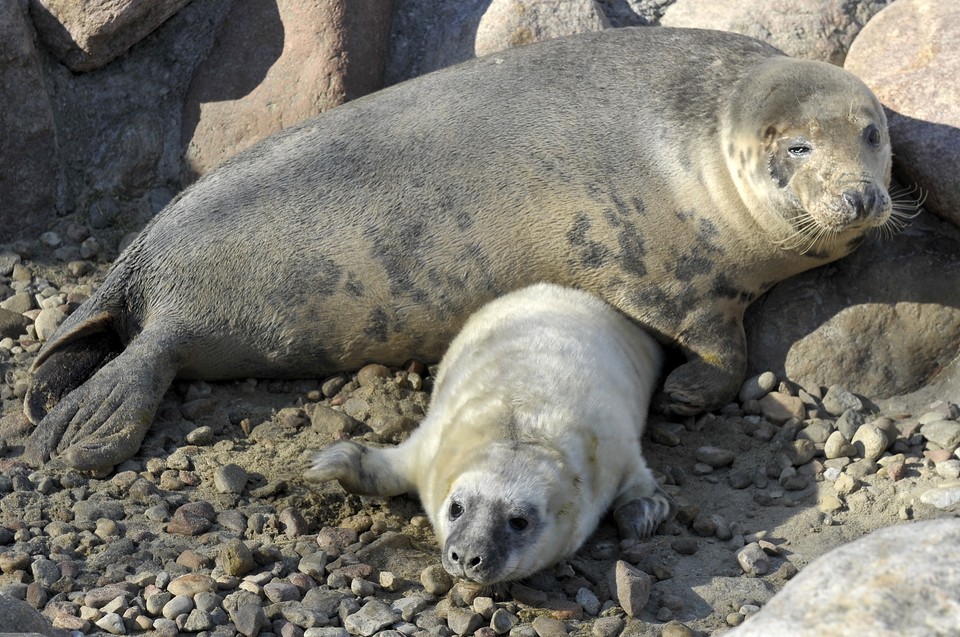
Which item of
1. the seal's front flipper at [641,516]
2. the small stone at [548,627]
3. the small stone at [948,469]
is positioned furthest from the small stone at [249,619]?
the small stone at [948,469]

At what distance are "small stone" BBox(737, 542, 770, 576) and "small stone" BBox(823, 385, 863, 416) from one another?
1.07 metres

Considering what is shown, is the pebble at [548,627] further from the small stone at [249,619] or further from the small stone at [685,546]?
the small stone at [249,619]

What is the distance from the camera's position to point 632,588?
3441mm

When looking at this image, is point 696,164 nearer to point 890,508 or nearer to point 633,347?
point 633,347

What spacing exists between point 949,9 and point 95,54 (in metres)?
3.55

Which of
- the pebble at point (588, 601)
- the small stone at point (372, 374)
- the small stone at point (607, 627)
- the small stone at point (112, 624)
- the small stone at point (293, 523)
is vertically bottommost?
the small stone at point (372, 374)

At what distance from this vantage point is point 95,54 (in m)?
5.59

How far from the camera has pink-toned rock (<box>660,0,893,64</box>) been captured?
5.37 m

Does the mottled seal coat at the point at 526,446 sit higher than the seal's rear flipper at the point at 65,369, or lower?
higher

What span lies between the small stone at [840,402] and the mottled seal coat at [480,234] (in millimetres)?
331

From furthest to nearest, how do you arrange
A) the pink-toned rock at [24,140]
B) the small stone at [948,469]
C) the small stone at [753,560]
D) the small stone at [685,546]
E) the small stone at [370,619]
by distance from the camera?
the pink-toned rock at [24,140] < the small stone at [948,469] < the small stone at [685,546] < the small stone at [753,560] < the small stone at [370,619]

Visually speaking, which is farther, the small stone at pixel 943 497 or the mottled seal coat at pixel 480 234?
the mottled seal coat at pixel 480 234

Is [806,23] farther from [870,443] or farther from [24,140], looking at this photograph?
[24,140]

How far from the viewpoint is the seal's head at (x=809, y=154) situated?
14.4 feet
